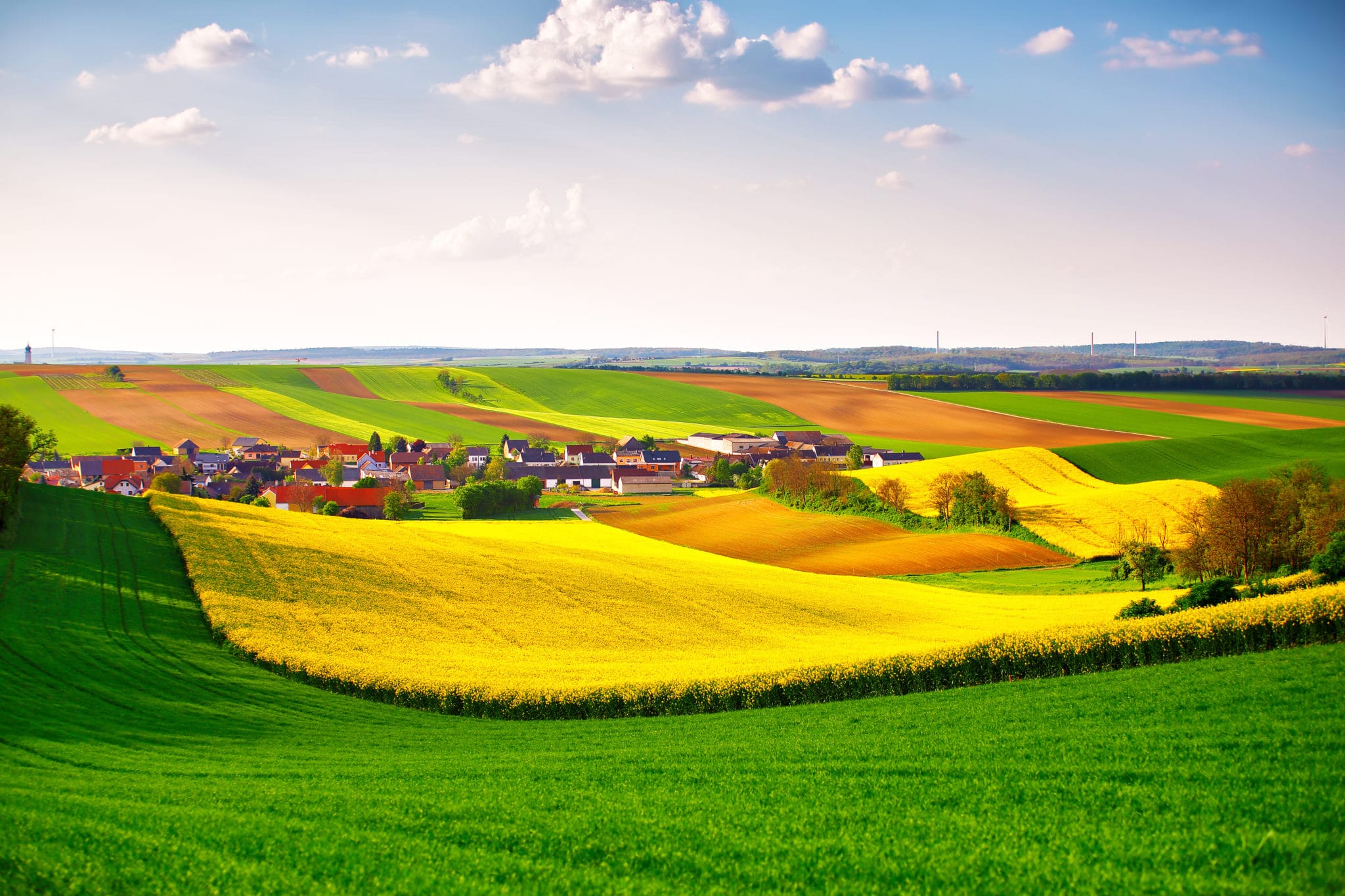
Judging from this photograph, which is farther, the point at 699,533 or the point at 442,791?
the point at 699,533

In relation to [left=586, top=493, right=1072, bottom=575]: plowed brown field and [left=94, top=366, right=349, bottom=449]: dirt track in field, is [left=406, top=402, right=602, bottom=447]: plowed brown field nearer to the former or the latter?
[left=94, top=366, right=349, bottom=449]: dirt track in field

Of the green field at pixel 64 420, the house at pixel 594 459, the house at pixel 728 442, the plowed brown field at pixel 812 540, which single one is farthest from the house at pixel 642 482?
the green field at pixel 64 420

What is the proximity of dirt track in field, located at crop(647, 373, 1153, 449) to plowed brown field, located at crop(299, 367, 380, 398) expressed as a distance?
5329 cm

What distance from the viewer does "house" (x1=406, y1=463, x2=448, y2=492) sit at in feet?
281

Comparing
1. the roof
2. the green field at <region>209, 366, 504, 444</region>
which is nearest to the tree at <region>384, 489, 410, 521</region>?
the roof

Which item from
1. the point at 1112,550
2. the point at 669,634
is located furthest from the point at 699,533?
the point at 669,634

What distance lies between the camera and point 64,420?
10856cm

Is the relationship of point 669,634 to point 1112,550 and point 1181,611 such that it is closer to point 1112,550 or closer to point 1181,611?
point 1181,611

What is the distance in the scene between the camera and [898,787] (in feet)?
40.4

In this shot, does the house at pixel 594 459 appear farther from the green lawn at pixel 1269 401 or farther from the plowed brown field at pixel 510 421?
the green lawn at pixel 1269 401

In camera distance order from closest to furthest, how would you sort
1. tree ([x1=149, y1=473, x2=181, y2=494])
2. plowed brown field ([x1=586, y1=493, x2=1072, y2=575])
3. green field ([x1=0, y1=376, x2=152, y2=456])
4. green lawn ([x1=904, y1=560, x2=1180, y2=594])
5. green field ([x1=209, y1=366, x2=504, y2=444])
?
green lawn ([x1=904, y1=560, x2=1180, y2=594])
plowed brown field ([x1=586, y1=493, x2=1072, y2=575])
tree ([x1=149, y1=473, x2=181, y2=494])
green field ([x1=0, y1=376, x2=152, y2=456])
green field ([x1=209, y1=366, x2=504, y2=444])

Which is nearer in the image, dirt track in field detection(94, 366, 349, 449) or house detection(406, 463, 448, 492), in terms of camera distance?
house detection(406, 463, 448, 492)

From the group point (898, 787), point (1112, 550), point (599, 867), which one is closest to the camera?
point (599, 867)

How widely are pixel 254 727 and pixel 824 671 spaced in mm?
12496
